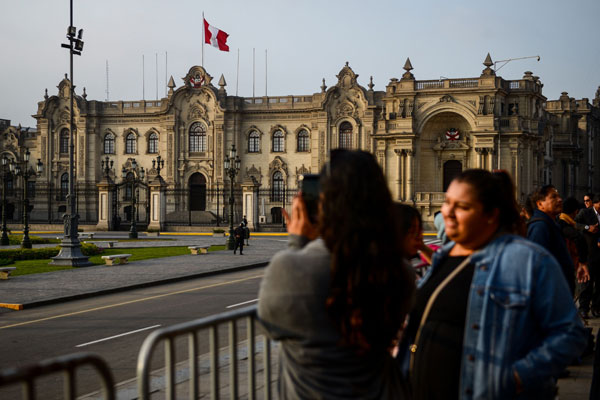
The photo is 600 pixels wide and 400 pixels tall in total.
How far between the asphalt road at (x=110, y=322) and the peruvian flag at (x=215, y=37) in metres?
37.4

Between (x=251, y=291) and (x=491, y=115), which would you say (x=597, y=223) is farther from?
(x=491, y=115)

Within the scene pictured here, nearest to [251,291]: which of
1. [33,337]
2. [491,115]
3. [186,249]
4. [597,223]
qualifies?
[33,337]

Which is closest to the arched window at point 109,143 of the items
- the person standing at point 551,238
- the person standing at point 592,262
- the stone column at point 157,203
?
the stone column at point 157,203

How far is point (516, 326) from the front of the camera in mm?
3293

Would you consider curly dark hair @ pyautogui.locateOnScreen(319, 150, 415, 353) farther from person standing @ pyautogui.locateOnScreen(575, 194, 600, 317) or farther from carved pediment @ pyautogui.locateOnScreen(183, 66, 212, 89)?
carved pediment @ pyautogui.locateOnScreen(183, 66, 212, 89)

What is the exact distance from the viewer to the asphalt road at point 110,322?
29.4 feet

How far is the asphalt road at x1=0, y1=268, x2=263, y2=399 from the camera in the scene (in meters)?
8.97

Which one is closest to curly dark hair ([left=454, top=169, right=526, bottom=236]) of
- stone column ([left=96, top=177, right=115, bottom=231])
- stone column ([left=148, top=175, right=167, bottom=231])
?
stone column ([left=148, top=175, right=167, bottom=231])

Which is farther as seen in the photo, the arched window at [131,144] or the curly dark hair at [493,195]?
the arched window at [131,144]

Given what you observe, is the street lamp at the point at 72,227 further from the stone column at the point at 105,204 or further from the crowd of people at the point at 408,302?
the stone column at the point at 105,204

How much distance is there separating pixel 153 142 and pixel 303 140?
49.2ft

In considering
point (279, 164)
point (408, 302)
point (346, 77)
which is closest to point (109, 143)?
point (279, 164)

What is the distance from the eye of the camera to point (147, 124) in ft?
209

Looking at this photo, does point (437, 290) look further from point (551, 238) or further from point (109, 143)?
point (109, 143)
